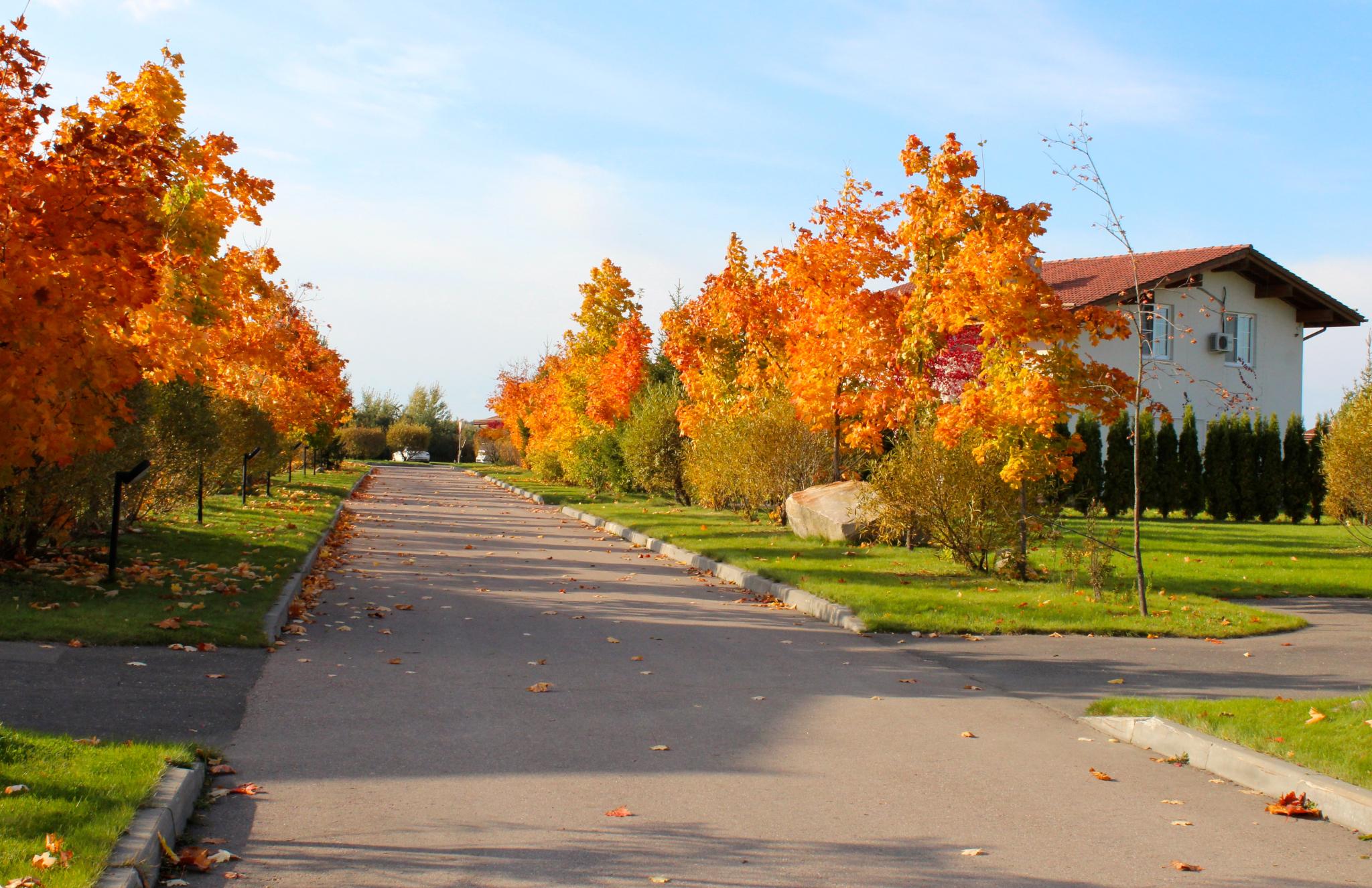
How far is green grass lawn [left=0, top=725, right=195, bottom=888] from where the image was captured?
13.3ft

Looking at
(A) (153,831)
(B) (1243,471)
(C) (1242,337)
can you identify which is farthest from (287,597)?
(C) (1242,337)

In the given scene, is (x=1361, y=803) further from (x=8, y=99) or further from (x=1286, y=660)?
(x=8, y=99)

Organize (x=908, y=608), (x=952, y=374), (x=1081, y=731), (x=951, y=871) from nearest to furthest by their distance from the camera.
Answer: (x=951, y=871)
(x=1081, y=731)
(x=908, y=608)
(x=952, y=374)

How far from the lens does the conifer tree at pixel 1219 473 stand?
3145cm

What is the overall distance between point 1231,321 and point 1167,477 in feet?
24.8

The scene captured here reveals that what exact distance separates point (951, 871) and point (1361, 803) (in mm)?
2115

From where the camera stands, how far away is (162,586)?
11.4 m

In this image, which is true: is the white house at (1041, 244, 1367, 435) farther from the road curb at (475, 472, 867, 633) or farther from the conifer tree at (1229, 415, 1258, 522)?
the road curb at (475, 472, 867, 633)

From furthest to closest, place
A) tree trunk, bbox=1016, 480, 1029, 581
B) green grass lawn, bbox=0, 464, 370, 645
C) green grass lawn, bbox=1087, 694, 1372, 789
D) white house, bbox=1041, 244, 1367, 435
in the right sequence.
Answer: white house, bbox=1041, 244, 1367, 435 < tree trunk, bbox=1016, 480, 1029, 581 < green grass lawn, bbox=0, 464, 370, 645 < green grass lawn, bbox=1087, 694, 1372, 789

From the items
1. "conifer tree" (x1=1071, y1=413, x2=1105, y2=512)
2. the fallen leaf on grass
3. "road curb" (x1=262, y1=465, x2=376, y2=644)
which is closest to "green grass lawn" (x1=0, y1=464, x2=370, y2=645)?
"road curb" (x1=262, y1=465, x2=376, y2=644)

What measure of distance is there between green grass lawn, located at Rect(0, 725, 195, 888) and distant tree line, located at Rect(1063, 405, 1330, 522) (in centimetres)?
2836

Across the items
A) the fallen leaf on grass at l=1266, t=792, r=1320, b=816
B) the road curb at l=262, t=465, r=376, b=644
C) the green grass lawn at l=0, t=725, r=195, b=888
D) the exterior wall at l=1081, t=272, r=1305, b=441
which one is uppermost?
the exterior wall at l=1081, t=272, r=1305, b=441

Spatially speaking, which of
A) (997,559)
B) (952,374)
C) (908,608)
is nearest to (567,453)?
(952,374)

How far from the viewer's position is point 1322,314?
3741 cm
